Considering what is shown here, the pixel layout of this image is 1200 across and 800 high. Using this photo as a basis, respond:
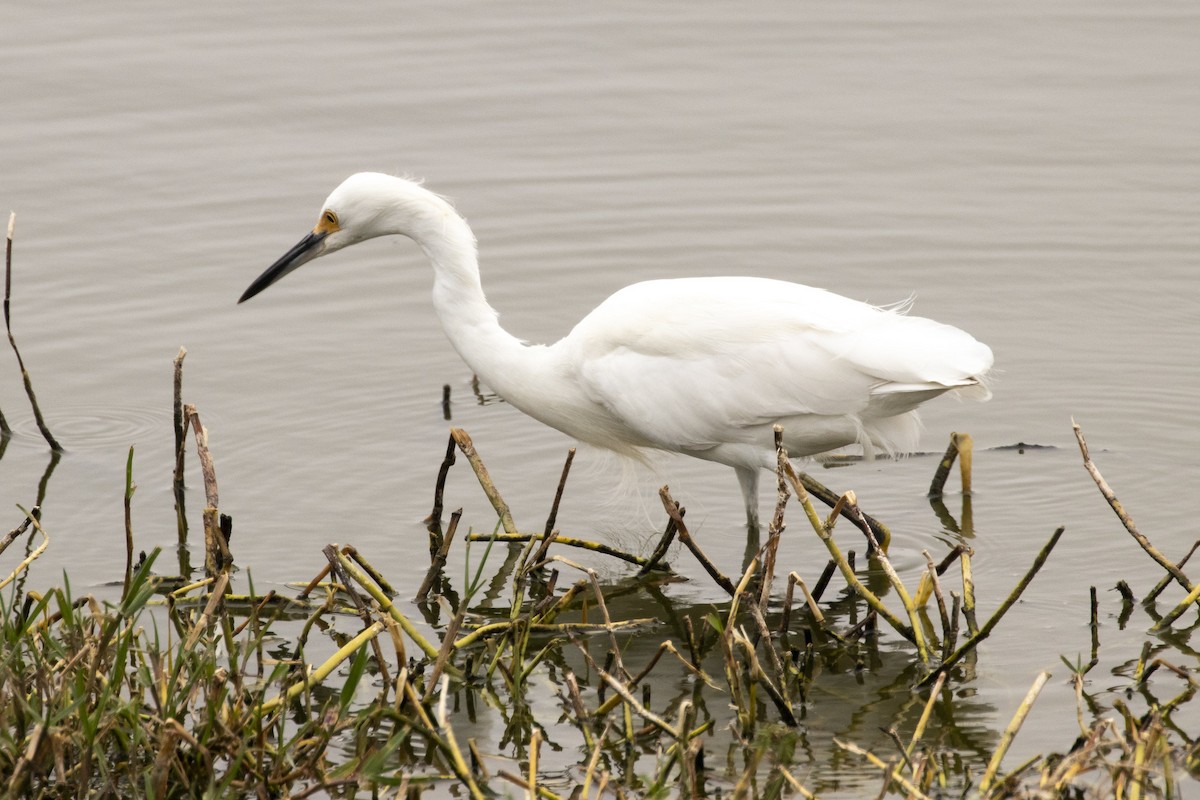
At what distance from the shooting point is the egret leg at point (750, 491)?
20.8 feet

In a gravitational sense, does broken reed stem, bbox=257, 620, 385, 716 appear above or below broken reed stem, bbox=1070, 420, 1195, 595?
below

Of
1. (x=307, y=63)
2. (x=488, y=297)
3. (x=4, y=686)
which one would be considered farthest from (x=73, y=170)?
(x=4, y=686)

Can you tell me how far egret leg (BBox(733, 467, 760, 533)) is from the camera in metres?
6.34

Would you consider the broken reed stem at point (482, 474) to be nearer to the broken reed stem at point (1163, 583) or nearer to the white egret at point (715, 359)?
the white egret at point (715, 359)

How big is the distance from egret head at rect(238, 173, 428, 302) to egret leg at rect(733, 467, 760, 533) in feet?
5.28

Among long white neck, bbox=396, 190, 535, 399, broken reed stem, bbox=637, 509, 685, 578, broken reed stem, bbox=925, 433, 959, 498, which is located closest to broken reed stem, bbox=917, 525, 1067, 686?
broken reed stem, bbox=637, 509, 685, 578

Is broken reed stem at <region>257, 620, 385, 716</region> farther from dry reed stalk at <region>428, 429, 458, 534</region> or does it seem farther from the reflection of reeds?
dry reed stalk at <region>428, 429, 458, 534</region>

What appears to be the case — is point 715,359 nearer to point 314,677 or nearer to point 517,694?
point 517,694

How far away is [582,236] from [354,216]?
3484mm

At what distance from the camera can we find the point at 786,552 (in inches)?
246

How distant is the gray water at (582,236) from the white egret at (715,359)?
1.66ft

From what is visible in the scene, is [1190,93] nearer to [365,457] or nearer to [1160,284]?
[1160,284]

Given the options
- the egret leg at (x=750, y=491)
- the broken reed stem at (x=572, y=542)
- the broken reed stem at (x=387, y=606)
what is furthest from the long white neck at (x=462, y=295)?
the broken reed stem at (x=387, y=606)

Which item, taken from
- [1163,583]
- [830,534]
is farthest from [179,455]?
[1163,583]
